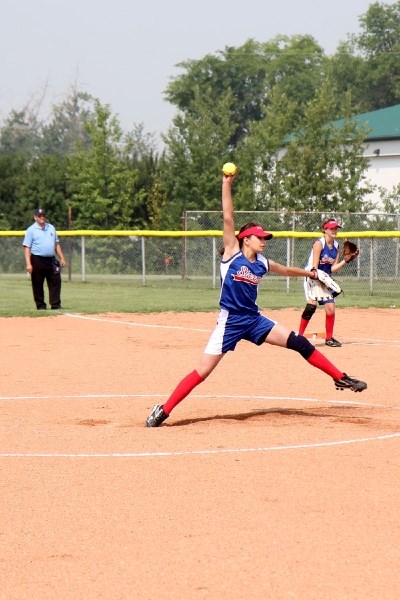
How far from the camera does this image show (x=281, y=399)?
11945 millimetres

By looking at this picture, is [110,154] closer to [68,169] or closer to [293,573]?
[68,169]

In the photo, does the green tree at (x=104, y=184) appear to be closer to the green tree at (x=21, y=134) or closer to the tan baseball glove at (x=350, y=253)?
the tan baseball glove at (x=350, y=253)

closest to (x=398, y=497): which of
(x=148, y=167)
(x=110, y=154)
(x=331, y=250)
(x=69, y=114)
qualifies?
(x=331, y=250)

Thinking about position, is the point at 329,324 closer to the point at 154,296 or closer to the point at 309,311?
the point at 309,311

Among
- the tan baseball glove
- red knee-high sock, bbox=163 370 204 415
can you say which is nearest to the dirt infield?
red knee-high sock, bbox=163 370 204 415

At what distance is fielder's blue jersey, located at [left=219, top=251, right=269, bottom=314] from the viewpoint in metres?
10.1

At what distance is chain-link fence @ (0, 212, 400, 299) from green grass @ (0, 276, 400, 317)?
0.13m

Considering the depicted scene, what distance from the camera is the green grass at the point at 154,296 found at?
24625 mm

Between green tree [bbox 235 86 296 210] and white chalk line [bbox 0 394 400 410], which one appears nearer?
white chalk line [bbox 0 394 400 410]

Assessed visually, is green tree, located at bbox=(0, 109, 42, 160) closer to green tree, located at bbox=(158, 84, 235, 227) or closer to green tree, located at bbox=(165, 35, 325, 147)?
green tree, located at bbox=(165, 35, 325, 147)

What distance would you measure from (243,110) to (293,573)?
101 metres

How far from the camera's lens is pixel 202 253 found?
112 feet

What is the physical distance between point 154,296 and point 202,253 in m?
5.24

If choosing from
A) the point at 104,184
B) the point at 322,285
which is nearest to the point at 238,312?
the point at 322,285
